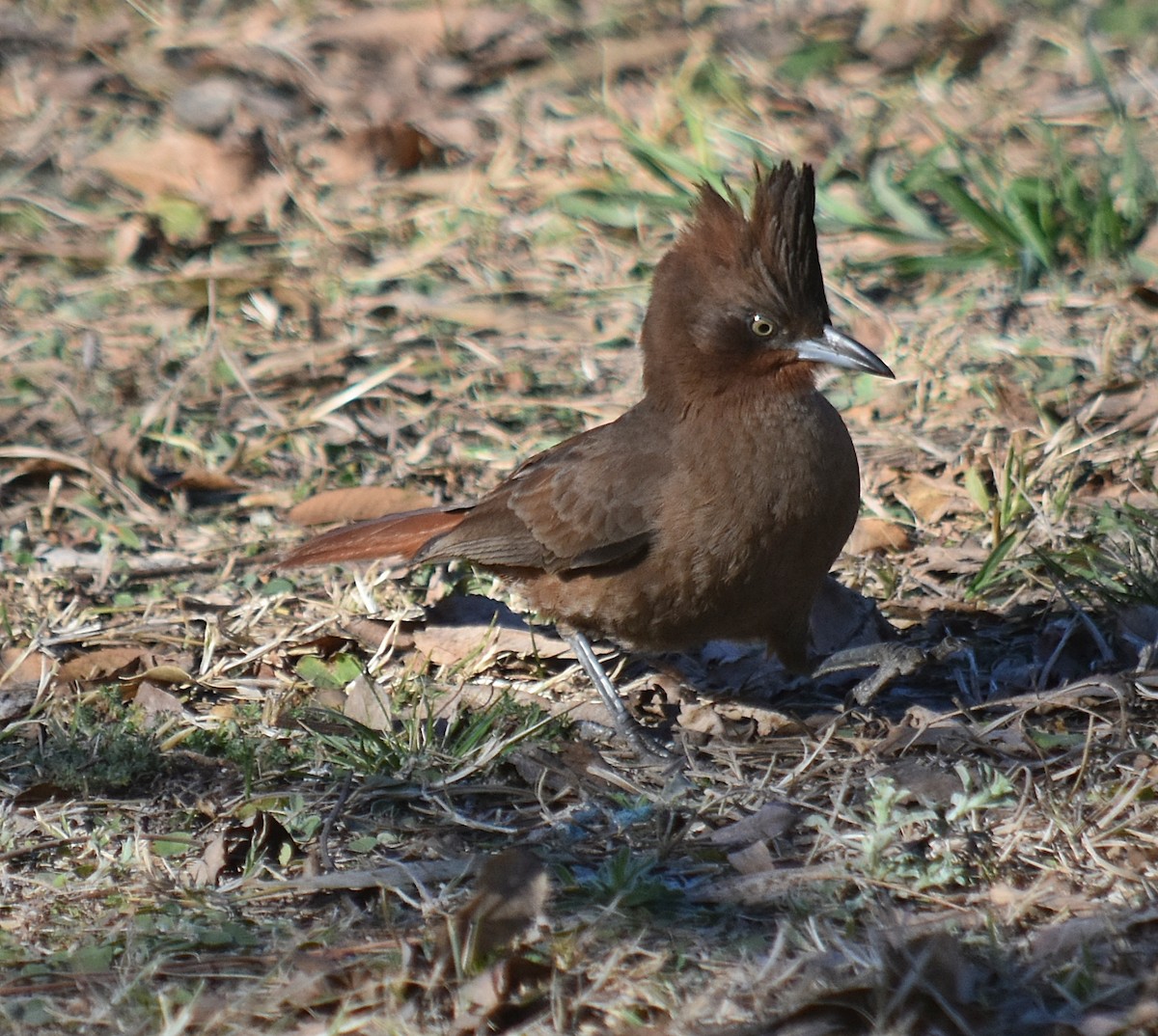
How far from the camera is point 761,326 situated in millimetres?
4191

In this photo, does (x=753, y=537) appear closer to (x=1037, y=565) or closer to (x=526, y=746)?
(x=526, y=746)

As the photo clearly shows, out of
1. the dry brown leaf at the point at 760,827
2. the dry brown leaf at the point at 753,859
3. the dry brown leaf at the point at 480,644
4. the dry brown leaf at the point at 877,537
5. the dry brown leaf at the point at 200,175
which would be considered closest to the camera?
the dry brown leaf at the point at 753,859

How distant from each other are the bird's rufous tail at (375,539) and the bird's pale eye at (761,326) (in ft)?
3.88

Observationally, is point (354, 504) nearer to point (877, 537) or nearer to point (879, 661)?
point (877, 537)

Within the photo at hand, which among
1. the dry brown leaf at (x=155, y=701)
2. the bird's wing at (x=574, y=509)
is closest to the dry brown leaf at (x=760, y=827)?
the bird's wing at (x=574, y=509)

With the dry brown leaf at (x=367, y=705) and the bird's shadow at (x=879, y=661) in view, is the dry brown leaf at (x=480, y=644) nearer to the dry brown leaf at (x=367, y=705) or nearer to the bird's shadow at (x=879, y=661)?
the bird's shadow at (x=879, y=661)

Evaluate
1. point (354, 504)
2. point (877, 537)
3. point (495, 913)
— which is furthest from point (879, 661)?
point (354, 504)

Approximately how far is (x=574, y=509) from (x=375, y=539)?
73cm

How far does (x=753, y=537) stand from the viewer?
13.2 ft

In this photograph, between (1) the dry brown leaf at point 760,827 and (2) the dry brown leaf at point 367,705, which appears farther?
(2) the dry brown leaf at point 367,705

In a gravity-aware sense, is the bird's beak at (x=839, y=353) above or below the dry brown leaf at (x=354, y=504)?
above

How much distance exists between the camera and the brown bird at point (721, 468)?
406 cm

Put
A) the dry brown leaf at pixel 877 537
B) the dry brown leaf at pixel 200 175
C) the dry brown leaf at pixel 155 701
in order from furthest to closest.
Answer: the dry brown leaf at pixel 200 175 → the dry brown leaf at pixel 877 537 → the dry brown leaf at pixel 155 701

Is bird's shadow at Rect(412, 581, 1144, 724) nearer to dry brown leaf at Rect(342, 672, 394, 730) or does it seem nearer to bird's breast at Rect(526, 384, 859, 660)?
bird's breast at Rect(526, 384, 859, 660)
